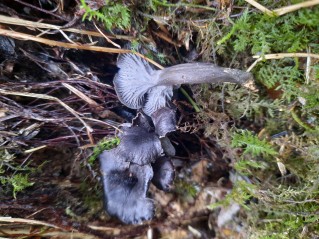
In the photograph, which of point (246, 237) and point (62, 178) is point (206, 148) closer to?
point (246, 237)

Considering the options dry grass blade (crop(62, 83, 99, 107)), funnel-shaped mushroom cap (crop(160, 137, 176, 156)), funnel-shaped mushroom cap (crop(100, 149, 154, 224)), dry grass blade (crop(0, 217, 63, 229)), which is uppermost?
dry grass blade (crop(62, 83, 99, 107))

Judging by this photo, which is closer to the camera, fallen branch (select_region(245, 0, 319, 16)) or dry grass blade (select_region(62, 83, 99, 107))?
fallen branch (select_region(245, 0, 319, 16))

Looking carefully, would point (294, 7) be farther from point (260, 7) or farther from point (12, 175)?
point (12, 175)

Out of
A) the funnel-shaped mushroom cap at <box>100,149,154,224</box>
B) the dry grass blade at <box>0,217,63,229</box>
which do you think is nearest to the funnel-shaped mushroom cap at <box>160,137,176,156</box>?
the funnel-shaped mushroom cap at <box>100,149,154,224</box>

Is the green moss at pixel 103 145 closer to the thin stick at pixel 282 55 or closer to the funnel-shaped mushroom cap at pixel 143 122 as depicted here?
the funnel-shaped mushroom cap at pixel 143 122

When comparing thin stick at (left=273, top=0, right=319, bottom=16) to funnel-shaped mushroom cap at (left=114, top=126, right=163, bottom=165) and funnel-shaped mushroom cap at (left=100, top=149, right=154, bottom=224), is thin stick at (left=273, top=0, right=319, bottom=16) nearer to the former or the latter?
funnel-shaped mushroom cap at (left=114, top=126, right=163, bottom=165)

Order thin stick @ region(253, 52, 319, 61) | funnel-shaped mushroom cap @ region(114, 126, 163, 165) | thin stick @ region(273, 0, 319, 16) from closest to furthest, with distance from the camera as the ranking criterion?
thin stick @ region(273, 0, 319, 16)
thin stick @ region(253, 52, 319, 61)
funnel-shaped mushroom cap @ region(114, 126, 163, 165)

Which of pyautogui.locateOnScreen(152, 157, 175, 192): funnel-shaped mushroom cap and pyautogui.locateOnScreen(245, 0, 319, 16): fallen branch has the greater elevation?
pyautogui.locateOnScreen(245, 0, 319, 16): fallen branch

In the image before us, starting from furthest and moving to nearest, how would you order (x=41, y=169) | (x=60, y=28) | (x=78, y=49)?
(x=41, y=169) → (x=78, y=49) → (x=60, y=28)

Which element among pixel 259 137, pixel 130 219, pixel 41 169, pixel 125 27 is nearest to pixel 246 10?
pixel 125 27
